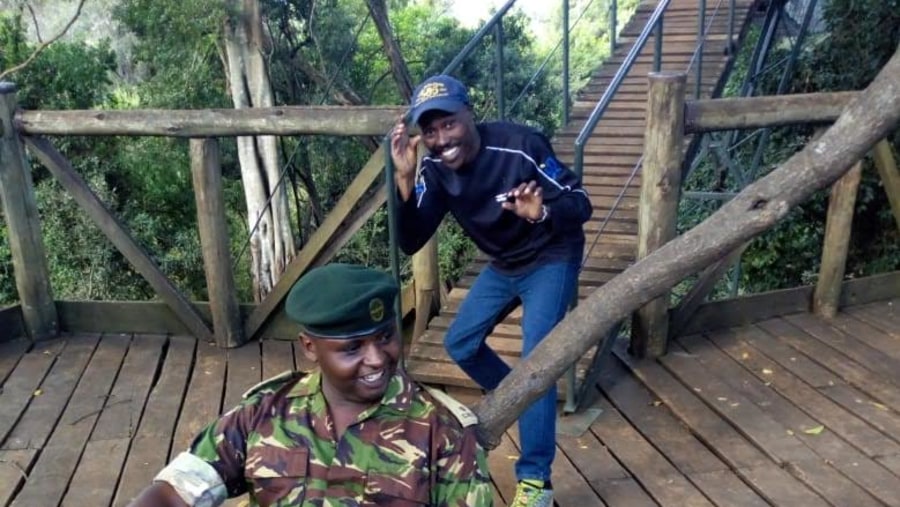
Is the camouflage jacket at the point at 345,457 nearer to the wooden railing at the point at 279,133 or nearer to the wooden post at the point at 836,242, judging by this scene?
the wooden railing at the point at 279,133

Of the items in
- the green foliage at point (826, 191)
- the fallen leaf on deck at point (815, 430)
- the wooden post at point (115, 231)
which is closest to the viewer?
the fallen leaf on deck at point (815, 430)

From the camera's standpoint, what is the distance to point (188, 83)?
11773 mm

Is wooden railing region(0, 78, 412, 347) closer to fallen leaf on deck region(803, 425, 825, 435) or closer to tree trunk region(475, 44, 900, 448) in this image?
tree trunk region(475, 44, 900, 448)

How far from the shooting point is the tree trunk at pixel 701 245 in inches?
95.3

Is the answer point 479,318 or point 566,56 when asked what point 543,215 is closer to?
point 479,318

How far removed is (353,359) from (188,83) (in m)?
10.6

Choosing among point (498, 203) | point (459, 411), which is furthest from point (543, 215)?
point (459, 411)

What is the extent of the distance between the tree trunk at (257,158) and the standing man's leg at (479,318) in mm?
7932

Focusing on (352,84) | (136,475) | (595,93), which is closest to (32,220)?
(136,475)

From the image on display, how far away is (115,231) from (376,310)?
9.12ft

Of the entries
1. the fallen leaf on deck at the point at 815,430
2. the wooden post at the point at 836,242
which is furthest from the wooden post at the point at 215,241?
the wooden post at the point at 836,242

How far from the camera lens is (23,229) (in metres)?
4.29

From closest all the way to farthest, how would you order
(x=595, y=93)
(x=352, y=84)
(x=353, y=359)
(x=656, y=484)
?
(x=353, y=359), (x=656, y=484), (x=595, y=93), (x=352, y=84)

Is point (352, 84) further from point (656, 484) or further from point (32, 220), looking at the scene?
point (656, 484)
